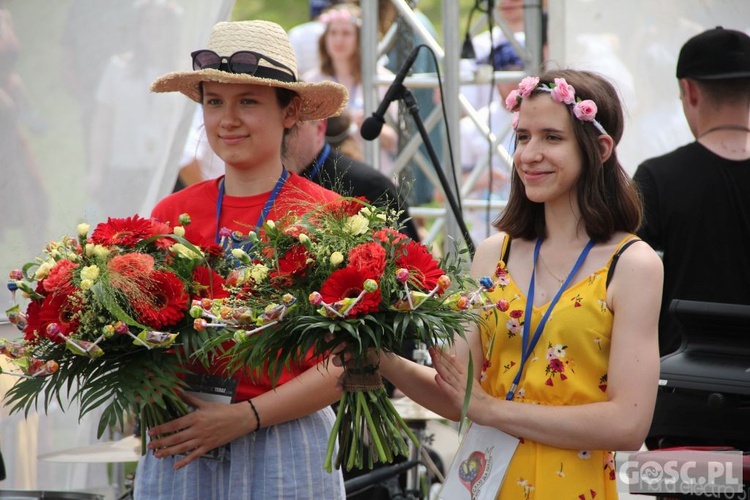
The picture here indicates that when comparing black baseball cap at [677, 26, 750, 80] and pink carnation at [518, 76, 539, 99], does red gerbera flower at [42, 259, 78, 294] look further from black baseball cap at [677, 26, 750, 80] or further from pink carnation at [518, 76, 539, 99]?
black baseball cap at [677, 26, 750, 80]

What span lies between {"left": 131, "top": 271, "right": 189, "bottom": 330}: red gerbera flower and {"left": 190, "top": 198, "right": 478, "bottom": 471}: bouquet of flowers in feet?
0.25

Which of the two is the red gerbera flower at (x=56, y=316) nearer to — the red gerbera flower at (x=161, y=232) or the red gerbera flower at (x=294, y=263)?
the red gerbera flower at (x=161, y=232)

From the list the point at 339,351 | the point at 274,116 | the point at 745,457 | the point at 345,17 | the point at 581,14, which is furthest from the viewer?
the point at 345,17

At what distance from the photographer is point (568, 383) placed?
2473 millimetres

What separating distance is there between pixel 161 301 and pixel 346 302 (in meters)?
0.53

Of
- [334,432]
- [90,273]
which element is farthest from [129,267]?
[334,432]

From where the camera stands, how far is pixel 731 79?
3963 mm

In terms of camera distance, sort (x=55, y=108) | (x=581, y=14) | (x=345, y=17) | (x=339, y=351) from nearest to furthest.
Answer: (x=339, y=351) → (x=55, y=108) → (x=581, y=14) → (x=345, y=17)

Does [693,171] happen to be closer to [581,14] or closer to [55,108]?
[581,14]

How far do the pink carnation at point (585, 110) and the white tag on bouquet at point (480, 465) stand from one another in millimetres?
805

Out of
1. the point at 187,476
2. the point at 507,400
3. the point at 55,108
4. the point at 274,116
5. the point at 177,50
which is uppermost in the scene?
the point at 177,50

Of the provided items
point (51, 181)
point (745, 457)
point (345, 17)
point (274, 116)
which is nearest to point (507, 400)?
point (745, 457)

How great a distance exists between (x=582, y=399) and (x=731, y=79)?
2.00 metres

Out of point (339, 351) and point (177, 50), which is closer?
point (339, 351)
